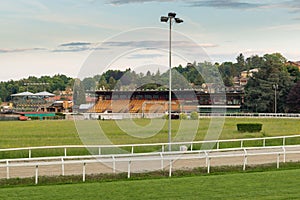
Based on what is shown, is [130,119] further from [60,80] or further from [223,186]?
[60,80]

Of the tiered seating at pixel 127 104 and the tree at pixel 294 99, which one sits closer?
the tiered seating at pixel 127 104

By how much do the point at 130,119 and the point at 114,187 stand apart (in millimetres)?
24085

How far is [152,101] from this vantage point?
158ft

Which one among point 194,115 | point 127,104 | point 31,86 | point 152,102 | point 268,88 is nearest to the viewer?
point 127,104

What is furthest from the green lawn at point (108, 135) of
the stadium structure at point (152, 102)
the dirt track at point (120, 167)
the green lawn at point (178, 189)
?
the green lawn at point (178, 189)

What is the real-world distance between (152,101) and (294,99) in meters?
30.1

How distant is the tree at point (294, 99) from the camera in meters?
72.3

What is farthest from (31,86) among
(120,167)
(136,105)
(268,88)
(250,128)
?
(120,167)

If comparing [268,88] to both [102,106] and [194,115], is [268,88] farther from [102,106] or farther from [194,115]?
[102,106]

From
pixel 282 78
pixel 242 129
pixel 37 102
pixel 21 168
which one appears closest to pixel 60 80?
pixel 37 102

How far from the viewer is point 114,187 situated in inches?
519

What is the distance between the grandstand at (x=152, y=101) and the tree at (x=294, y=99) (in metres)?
10.1

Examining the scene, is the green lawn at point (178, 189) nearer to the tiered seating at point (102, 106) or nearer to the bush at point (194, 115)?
the tiered seating at point (102, 106)

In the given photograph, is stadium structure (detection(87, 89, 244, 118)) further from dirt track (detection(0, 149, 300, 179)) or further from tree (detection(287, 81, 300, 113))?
dirt track (detection(0, 149, 300, 179))
